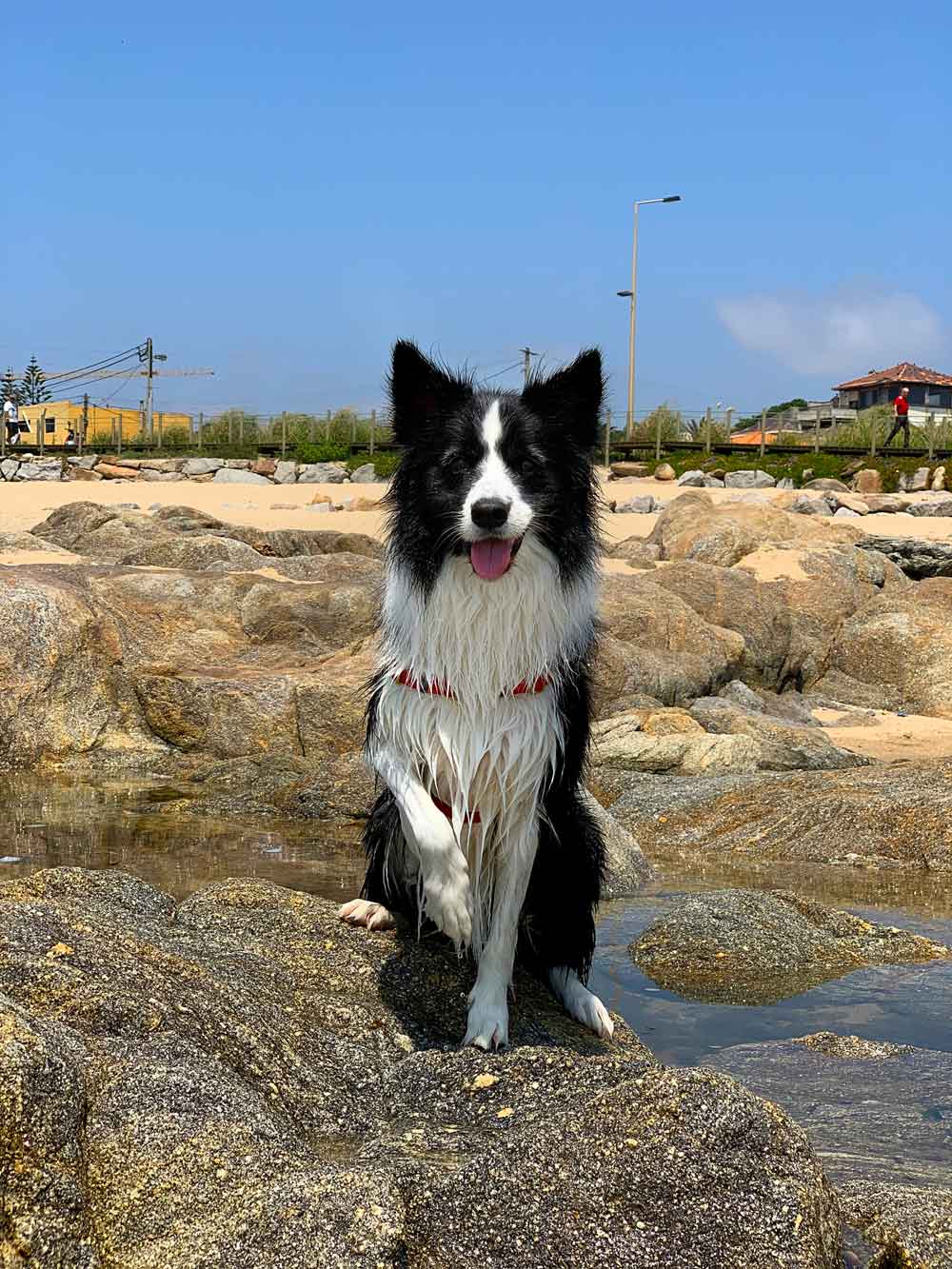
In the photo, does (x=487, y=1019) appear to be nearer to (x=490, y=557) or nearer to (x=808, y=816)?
(x=490, y=557)

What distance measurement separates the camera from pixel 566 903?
16.7ft

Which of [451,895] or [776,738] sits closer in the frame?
[451,895]

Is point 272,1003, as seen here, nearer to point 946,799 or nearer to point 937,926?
point 937,926

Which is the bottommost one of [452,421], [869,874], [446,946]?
[869,874]

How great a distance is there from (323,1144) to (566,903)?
156 centimetres

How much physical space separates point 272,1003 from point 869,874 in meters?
5.06

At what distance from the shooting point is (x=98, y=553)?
62.3 feet

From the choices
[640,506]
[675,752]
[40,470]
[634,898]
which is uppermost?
[40,470]

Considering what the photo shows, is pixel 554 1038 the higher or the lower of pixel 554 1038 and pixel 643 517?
the lower

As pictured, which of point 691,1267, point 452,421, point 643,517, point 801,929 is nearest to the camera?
point 691,1267

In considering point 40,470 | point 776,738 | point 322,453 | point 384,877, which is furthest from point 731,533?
point 40,470

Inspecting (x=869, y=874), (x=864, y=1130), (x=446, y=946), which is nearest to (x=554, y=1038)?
(x=446, y=946)

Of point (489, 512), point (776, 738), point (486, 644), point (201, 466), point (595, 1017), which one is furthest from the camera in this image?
point (201, 466)

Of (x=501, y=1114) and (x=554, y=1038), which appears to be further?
(x=554, y=1038)
